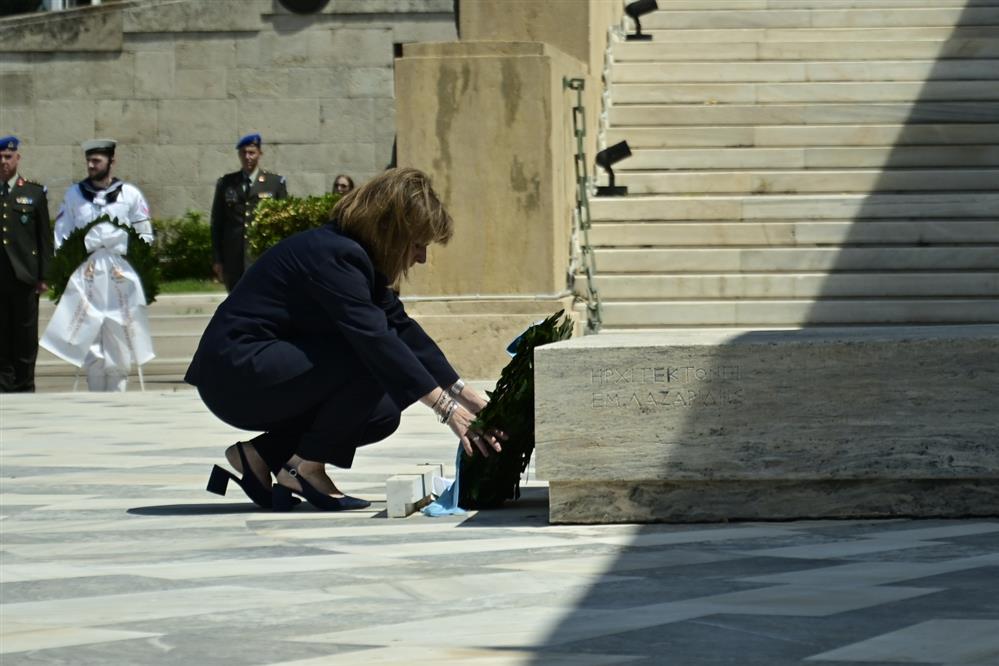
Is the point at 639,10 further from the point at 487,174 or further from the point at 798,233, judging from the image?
the point at 487,174

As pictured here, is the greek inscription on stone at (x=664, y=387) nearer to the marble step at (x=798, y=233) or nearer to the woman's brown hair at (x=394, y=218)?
the woman's brown hair at (x=394, y=218)

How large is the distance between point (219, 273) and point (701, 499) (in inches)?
440

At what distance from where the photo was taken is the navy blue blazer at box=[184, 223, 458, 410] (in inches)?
281

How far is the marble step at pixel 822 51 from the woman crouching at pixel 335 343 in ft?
31.6

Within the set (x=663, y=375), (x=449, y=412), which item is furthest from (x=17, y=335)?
(x=663, y=375)

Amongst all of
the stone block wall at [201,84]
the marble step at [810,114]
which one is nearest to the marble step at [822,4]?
the marble step at [810,114]

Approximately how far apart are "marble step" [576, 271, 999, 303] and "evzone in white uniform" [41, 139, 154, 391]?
3.64m

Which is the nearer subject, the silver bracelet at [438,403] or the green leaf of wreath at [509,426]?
the silver bracelet at [438,403]

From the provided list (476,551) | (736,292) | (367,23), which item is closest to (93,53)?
(367,23)

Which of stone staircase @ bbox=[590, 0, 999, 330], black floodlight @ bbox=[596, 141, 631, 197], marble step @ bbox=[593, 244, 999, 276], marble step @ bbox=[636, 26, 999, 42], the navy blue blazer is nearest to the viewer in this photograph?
the navy blue blazer

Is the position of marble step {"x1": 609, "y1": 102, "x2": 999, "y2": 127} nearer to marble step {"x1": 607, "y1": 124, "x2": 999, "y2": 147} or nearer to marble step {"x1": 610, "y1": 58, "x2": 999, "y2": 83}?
marble step {"x1": 607, "y1": 124, "x2": 999, "y2": 147}

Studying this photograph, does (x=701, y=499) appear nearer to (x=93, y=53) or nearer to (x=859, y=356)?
(x=859, y=356)

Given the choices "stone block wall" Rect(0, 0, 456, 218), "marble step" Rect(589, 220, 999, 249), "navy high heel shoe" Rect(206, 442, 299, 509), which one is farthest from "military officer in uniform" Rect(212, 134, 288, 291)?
"navy high heel shoe" Rect(206, 442, 299, 509)

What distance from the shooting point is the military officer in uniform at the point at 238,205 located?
17.7 metres
